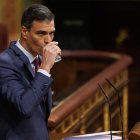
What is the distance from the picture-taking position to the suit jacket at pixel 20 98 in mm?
2080

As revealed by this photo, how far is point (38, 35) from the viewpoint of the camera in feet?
7.34

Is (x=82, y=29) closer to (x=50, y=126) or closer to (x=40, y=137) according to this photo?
(x=50, y=126)

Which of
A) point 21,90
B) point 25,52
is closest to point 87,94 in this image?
point 25,52

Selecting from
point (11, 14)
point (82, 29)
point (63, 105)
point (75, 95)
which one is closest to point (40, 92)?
point (63, 105)

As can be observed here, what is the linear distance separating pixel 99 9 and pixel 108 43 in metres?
0.66

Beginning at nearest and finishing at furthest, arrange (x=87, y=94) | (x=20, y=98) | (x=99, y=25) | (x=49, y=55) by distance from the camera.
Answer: (x=20, y=98)
(x=49, y=55)
(x=87, y=94)
(x=99, y=25)

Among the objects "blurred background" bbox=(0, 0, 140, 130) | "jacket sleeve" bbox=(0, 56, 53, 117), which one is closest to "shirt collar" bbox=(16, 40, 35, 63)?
"jacket sleeve" bbox=(0, 56, 53, 117)

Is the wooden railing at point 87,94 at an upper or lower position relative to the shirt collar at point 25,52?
lower

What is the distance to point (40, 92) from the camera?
6.89 feet

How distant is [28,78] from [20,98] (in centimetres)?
18

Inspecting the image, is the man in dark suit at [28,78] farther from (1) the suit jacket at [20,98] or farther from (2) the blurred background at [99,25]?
(2) the blurred background at [99,25]

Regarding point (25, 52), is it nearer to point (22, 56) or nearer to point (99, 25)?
point (22, 56)

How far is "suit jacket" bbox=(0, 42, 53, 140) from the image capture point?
208cm

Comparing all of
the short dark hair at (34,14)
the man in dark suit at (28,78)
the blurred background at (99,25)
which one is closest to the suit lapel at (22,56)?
the man in dark suit at (28,78)
